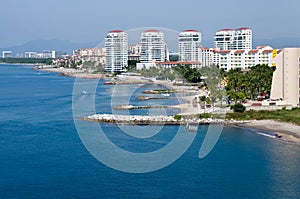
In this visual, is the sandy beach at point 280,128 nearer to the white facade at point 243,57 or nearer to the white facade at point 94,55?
the white facade at point 243,57

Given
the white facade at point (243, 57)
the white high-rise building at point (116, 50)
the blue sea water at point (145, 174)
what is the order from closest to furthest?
the blue sea water at point (145, 174) < the white facade at point (243, 57) < the white high-rise building at point (116, 50)

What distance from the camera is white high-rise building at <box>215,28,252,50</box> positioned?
17.7 meters

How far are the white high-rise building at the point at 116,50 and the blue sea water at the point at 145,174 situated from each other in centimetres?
1398

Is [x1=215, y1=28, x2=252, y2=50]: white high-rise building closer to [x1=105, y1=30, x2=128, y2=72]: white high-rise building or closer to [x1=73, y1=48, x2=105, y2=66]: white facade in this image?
[x1=105, y1=30, x2=128, y2=72]: white high-rise building

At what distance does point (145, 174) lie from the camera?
4852mm

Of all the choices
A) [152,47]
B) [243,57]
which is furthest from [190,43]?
[243,57]

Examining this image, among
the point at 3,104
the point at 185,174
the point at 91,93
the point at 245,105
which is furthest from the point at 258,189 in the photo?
the point at 91,93

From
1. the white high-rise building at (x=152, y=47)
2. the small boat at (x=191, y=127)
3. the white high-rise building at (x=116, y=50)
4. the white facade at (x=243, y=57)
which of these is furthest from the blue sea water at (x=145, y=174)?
the white high-rise building at (x=116, y=50)

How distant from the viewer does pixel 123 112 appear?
889 cm

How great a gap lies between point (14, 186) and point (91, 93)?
27.5ft

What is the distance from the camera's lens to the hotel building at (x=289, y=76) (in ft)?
27.5

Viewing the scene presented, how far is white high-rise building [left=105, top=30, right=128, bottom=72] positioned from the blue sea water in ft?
45.9

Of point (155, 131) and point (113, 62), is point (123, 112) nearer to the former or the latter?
point (155, 131)

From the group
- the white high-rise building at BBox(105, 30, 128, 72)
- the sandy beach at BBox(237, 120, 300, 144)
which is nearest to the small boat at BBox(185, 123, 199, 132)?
the sandy beach at BBox(237, 120, 300, 144)
